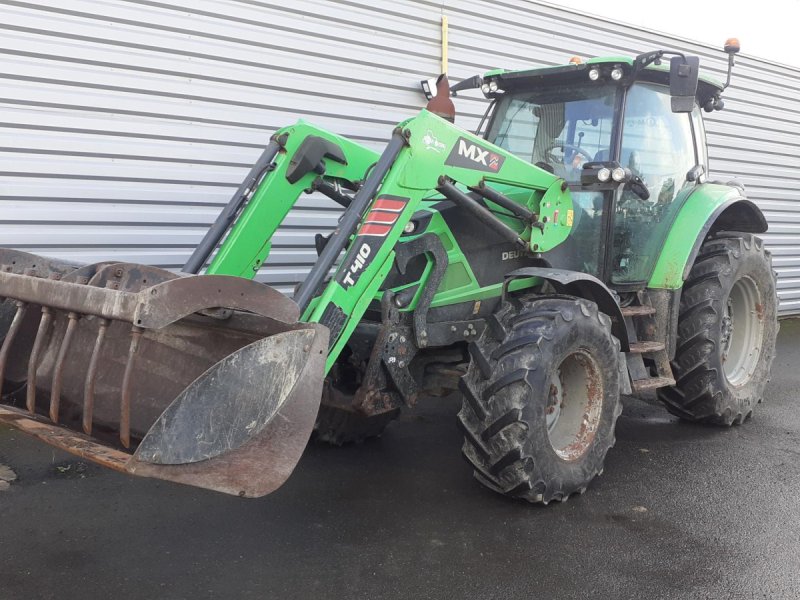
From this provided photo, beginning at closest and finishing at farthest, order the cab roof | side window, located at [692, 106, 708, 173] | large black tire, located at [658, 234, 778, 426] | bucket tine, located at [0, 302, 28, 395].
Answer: bucket tine, located at [0, 302, 28, 395], the cab roof, large black tire, located at [658, 234, 778, 426], side window, located at [692, 106, 708, 173]

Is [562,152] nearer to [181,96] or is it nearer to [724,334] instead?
[724,334]

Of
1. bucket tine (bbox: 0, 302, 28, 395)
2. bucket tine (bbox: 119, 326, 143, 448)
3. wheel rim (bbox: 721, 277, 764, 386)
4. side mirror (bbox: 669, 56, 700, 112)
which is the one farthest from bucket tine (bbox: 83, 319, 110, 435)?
wheel rim (bbox: 721, 277, 764, 386)

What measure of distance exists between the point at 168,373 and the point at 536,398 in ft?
5.70

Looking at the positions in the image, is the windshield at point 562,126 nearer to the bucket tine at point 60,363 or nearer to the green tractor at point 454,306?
the green tractor at point 454,306

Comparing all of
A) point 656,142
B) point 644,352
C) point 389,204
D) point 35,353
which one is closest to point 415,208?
point 389,204

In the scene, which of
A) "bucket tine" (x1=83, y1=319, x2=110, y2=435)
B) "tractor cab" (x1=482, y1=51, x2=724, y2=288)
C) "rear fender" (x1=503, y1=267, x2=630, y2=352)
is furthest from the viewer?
"tractor cab" (x1=482, y1=51, x2=724, y2=288)

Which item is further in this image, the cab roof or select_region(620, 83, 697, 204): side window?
select_region(620, 83, 697, 204): side window

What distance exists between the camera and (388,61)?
687cm

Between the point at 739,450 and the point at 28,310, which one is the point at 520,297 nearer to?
the point at 739,450

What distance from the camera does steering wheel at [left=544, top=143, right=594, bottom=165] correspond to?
4.97 metres

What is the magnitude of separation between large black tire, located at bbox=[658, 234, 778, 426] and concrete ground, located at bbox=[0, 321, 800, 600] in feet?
1.60

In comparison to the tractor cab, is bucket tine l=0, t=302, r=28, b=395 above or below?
below

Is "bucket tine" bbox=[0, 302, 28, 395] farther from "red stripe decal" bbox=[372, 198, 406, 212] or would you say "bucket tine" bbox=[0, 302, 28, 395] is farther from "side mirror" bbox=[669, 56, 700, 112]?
"side mirror" bbox=[669, 56, 700, 112]

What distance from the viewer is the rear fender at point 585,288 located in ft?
13.8
